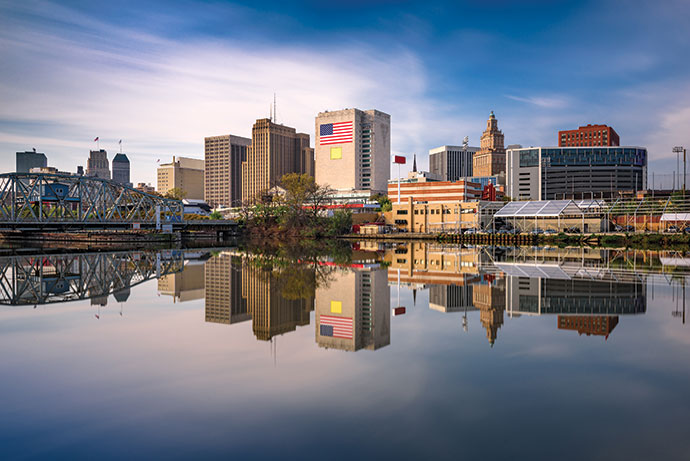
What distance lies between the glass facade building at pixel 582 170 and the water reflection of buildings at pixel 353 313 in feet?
570

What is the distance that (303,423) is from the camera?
324 inches

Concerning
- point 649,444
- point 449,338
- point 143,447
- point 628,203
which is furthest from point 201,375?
point 628,203

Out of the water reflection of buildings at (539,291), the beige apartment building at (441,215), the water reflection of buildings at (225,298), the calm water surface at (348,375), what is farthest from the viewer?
the beige apartment building at (441,215)

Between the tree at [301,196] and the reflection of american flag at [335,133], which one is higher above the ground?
the reflection of american flag at [335,133]

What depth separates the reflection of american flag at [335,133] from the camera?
18462 centimetres

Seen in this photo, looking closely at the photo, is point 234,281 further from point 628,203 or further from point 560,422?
point 628,203

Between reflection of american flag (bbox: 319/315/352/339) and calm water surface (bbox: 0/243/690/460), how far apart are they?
4.1 inches

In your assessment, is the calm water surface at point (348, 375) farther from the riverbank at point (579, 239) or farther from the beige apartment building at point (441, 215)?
the beige apartment building at point (441, 215)

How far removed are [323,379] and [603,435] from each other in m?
5.37

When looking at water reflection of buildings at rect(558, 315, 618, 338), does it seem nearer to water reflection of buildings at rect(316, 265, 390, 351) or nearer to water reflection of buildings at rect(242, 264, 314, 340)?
water reflection of buildings at rect(316, 265, 390, 351)

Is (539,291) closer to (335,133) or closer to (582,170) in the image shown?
(335,133)

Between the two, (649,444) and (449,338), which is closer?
(649,444)

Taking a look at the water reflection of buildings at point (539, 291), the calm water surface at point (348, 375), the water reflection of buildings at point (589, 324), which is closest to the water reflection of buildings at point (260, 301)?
the calm water surface at point (348, 375)

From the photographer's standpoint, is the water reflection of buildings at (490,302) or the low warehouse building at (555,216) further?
the low warehouse building at (555,216)
